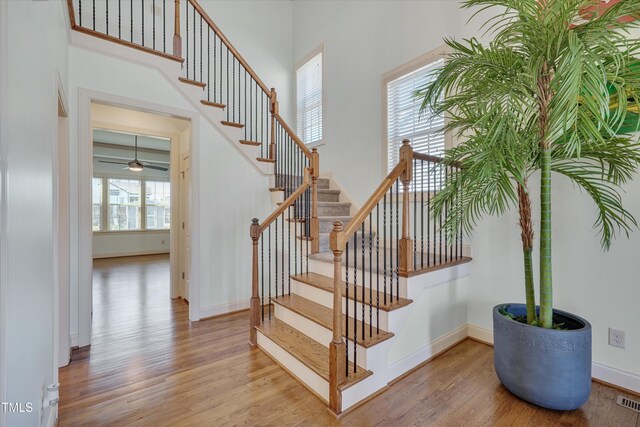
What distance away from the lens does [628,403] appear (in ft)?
6.11

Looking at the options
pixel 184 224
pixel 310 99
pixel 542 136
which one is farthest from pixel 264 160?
pixel 542 136

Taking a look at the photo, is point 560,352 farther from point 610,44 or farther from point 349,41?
point 349,41

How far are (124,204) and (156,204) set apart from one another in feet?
2.80

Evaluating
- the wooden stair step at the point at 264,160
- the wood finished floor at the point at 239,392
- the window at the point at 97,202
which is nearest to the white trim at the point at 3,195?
the wood finished floor at the point at 239,392

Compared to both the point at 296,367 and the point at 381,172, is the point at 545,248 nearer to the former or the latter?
the point at 296,367

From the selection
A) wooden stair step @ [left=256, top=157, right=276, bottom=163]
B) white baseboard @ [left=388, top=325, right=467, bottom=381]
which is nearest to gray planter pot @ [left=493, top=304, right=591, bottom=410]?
white baseboard @ [left=388, top=325, right=467, bottom=381]

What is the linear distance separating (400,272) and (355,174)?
7.11 ft

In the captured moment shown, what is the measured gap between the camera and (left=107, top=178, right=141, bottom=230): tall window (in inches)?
329

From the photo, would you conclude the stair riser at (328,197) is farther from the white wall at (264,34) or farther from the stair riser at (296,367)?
the stair riser at (296,367)

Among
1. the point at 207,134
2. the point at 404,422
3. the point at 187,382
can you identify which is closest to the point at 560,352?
the point at 404,422

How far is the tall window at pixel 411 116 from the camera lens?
3166 millimetres

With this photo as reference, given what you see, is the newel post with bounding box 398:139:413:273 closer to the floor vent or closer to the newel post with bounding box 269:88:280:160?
the floor vent

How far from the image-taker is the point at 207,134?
11.3ft

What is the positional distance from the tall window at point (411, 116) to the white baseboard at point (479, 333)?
179 centimetres
